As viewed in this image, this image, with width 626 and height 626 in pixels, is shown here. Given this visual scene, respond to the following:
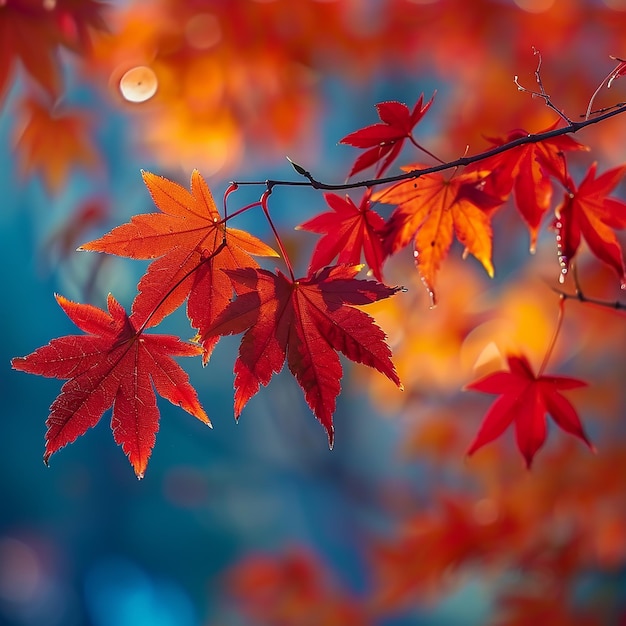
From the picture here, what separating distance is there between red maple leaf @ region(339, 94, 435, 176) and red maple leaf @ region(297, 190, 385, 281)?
0.04m

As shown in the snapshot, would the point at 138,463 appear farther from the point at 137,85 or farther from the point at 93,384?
the point at 137,85

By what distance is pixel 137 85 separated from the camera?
1460 millimetres

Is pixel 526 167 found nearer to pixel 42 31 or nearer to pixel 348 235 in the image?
pixel 348 235

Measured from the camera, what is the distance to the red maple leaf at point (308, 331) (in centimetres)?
39

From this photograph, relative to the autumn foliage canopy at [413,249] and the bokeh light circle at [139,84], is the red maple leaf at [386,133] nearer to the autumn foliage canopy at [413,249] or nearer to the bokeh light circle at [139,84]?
the autumn foliage canopy at [413,249]

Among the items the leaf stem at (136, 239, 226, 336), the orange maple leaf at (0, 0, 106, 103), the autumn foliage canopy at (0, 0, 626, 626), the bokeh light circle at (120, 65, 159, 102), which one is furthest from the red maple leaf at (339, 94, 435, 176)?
the bokeh light circle at (120, 65, 159, 102)

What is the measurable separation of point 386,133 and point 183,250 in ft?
0.54

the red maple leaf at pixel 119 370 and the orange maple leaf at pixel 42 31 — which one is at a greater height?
the orange maple leaf at pixel 42 31

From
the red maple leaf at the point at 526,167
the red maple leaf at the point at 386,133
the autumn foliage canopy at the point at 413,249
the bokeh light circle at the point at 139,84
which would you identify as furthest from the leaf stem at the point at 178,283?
the bokeh light circle at the point at 139,84

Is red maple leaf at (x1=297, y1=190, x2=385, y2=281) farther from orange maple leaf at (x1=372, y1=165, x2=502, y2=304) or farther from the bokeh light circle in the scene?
the bokeh light circle

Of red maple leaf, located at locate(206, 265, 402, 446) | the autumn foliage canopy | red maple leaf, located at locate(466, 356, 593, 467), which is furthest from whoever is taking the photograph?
the autumn foliage canopy

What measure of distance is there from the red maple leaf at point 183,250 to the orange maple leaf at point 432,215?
0.11 metres

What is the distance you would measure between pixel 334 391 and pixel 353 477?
1.49 m

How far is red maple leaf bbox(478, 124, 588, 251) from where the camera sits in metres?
0.47
